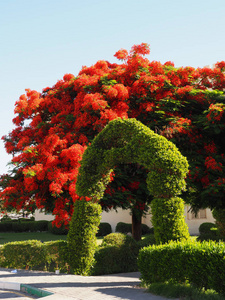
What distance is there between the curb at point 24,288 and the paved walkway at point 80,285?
3 cm

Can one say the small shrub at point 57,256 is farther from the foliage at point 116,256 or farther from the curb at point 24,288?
the curb at point 24,288

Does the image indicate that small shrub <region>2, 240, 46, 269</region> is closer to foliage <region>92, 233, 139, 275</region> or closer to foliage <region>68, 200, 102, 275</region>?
foliage <region>68, 200, 102, 275</region>

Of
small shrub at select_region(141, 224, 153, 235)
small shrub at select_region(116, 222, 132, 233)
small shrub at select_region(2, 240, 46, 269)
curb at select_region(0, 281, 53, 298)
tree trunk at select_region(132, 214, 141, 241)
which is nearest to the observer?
curb at select_region(0, 281, 53, 298)

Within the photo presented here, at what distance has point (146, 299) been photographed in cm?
703

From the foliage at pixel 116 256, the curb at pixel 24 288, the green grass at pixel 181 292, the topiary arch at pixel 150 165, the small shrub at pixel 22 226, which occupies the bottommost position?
the curb at pixel 24 288

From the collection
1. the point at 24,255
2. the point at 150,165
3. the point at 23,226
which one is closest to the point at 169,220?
the point at 150,165

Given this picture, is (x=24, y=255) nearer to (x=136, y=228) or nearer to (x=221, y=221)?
(x=136, y=228)

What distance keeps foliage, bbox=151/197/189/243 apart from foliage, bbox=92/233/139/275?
302 cm

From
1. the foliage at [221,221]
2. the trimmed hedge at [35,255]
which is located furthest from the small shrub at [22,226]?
the foliage at [221,221]

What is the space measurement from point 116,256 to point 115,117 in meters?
Answer: 4.90

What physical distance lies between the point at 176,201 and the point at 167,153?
4.24 ft

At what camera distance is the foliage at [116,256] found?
36.3 feet

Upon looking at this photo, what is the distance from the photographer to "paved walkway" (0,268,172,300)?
7395mm

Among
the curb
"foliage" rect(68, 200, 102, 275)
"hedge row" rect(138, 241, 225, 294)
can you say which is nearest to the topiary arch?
"foliage" rect(68, 200, 102, 275)
